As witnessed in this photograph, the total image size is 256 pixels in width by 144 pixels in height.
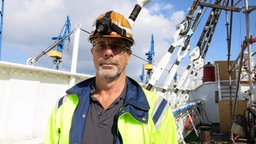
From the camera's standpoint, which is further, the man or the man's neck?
the man's neck

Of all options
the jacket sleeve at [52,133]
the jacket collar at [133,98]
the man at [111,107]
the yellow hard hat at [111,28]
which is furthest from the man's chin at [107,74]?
the jacket sleeve at [52,133]

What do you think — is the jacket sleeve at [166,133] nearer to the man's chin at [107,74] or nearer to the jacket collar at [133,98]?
the jacket collar at [133,98]

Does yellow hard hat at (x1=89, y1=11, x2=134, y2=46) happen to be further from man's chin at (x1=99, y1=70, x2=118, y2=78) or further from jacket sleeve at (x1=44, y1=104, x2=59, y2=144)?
jacket sleeve at (x1=44, y1=104, x2=59, y2=144)

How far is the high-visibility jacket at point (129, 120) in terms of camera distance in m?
1.44

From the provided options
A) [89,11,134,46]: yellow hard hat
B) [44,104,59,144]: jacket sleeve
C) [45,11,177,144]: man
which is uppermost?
[89,11,134,46]: yellow hard hat

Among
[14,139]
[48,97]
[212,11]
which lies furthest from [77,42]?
[212,11]

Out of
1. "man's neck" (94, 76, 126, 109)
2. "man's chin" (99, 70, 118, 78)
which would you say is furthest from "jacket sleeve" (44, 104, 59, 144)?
"man's chin" (99, 70, 118, 78)

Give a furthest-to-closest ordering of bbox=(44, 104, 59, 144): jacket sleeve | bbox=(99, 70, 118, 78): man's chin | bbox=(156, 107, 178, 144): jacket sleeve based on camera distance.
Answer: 1. bbox=(99, 70, 118, 78): man's chin
2. bbox=(44, 104, 59, 144): jacket sleeve
3. bbox=(156, 107, 178, 144): jacket sleeve

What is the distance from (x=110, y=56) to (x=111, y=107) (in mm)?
399

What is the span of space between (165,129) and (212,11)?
10783 mm

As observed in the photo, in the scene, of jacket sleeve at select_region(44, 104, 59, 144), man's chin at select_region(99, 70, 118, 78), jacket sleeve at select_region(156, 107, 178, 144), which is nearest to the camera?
jacket sleeve at select_region(156, 107, 178, 144)

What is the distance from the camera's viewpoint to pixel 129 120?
149cm

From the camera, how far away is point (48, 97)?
3154mm

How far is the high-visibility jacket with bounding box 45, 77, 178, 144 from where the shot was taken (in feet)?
4.73
